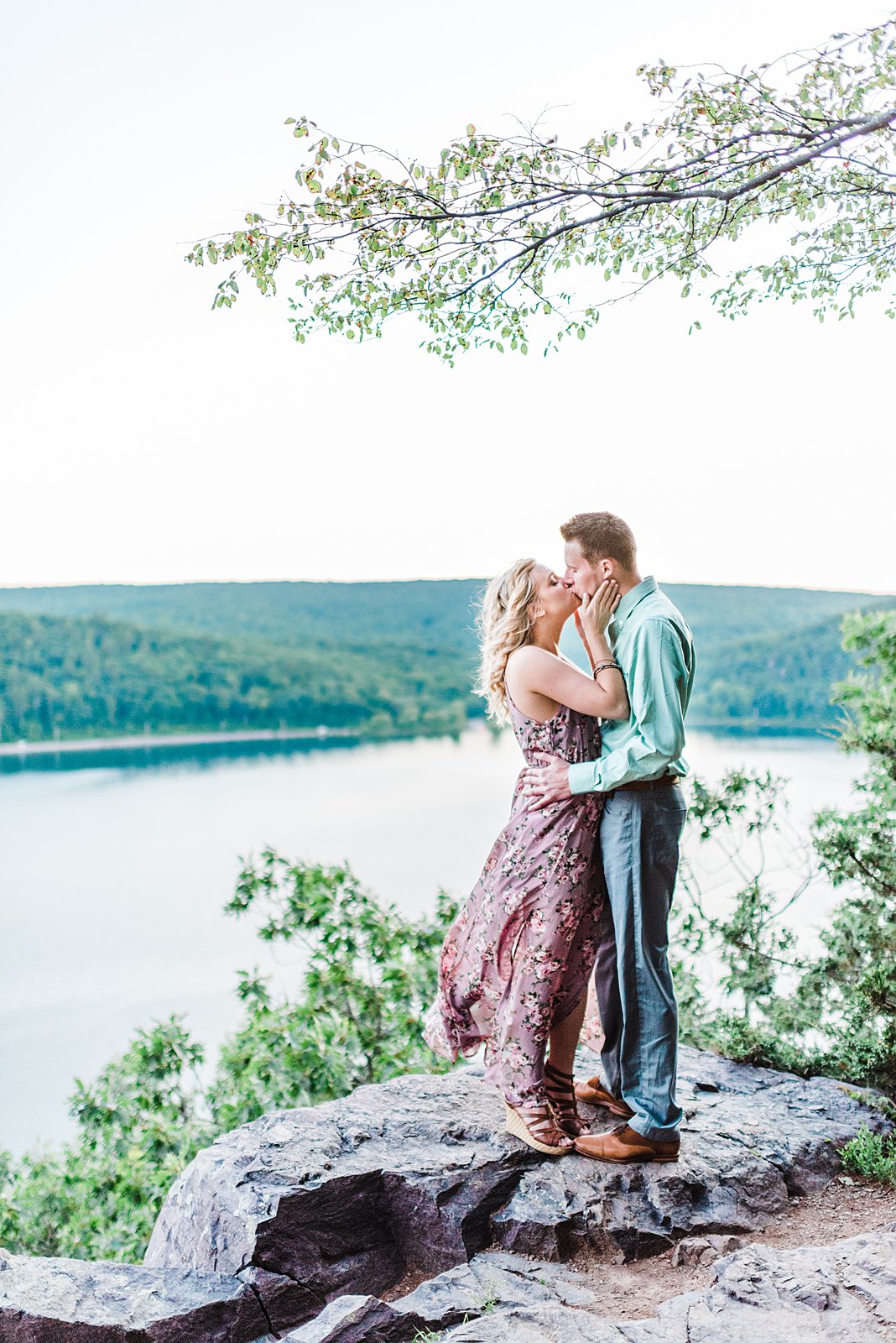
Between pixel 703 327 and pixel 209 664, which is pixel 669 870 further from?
pixel 209 664

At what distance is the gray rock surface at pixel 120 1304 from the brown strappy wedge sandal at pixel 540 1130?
31.6 inches

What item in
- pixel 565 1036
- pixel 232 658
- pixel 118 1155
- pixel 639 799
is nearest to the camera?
pixel 639 799

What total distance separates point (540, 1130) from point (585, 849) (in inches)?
34.8

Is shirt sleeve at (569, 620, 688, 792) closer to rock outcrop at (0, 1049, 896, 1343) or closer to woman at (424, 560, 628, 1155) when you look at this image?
woman at (424, 560, 628, 1155)

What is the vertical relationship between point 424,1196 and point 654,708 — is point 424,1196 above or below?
below

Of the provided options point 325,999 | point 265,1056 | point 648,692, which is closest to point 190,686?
point 325,999

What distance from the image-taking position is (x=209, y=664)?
23.5 metres

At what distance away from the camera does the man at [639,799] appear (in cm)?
296

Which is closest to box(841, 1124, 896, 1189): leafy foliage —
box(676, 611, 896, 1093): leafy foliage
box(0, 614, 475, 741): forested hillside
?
box(676, 611, 896, 1093): leafy foliage

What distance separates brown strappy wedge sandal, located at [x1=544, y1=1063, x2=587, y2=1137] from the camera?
10.8 feet

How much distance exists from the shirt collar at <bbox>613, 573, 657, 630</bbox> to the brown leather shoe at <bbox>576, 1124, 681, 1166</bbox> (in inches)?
61.4

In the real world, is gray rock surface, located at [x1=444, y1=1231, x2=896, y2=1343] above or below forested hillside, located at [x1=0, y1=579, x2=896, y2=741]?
below

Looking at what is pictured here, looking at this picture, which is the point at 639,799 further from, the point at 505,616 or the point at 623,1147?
the point at 623,1147

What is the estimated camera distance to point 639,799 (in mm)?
3061
